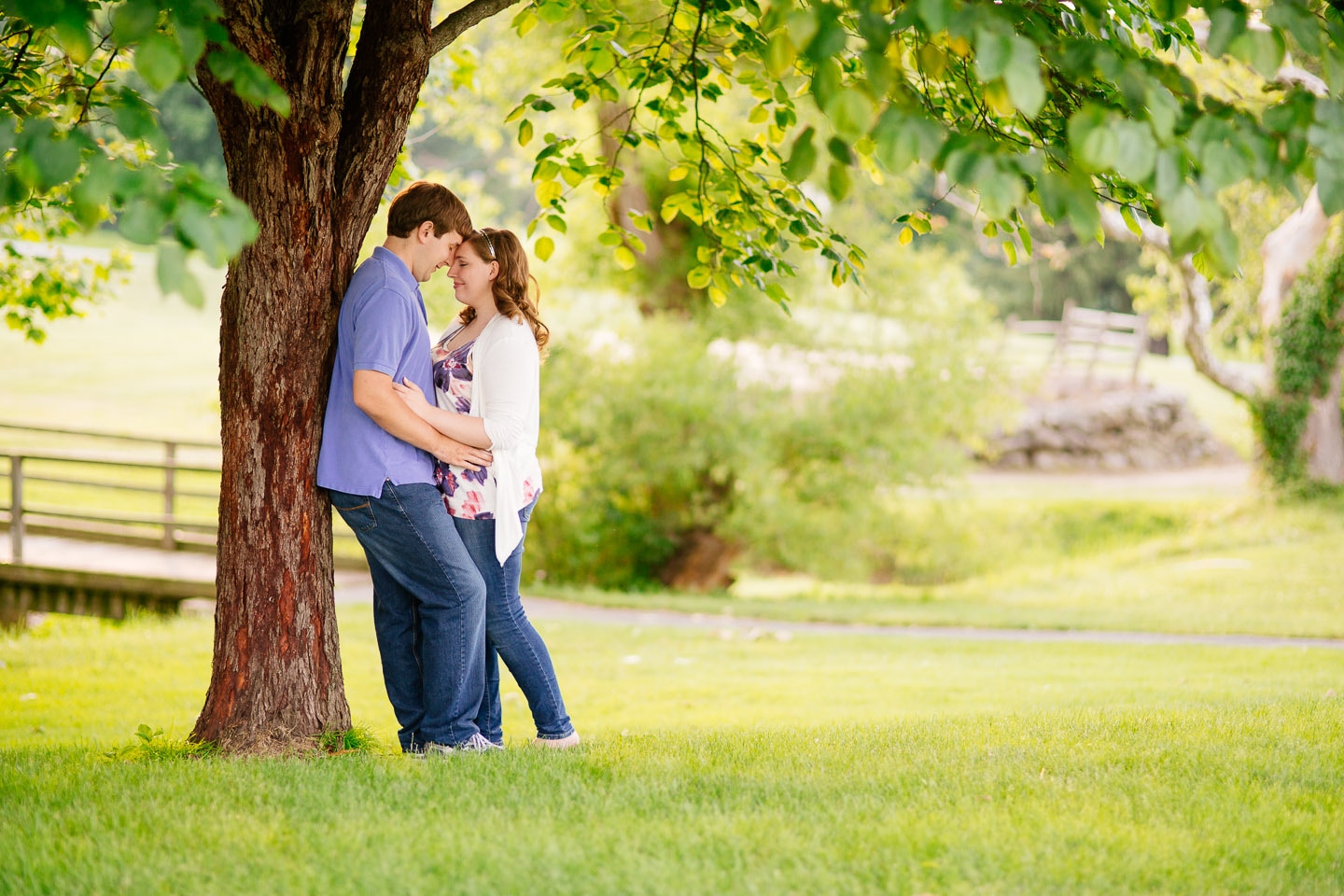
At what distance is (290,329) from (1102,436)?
78.7 ft

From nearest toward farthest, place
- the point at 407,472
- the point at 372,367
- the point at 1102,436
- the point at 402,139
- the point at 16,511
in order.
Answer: the point at 372,367, the point at 407,472, the point at 402,139, the point at 16,511, the point at 1102,436

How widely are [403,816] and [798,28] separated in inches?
98.1

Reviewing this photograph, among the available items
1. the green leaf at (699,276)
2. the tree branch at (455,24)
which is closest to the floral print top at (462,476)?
the tree branch at (455,24)

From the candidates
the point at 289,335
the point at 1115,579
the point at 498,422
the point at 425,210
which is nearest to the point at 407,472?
the point at 498,422

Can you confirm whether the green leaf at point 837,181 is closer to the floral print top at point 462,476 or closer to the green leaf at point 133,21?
the green leaf at point 133,21

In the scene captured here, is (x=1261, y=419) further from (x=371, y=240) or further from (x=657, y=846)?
(x=657, y=846)

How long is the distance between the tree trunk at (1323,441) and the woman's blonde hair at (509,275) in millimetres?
16637

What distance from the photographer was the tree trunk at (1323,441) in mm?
17453

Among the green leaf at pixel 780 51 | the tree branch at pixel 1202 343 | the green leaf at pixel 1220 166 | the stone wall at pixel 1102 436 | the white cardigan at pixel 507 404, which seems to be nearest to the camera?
the green leaf at pixel 1220 166

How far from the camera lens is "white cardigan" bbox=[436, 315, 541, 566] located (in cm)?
420

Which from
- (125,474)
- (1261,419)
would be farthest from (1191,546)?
(125,474)

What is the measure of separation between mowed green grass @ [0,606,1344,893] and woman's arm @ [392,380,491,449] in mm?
1162

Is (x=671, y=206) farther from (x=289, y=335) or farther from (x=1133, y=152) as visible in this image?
(x=1133, y=152)

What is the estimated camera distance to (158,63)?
2.41 meters
